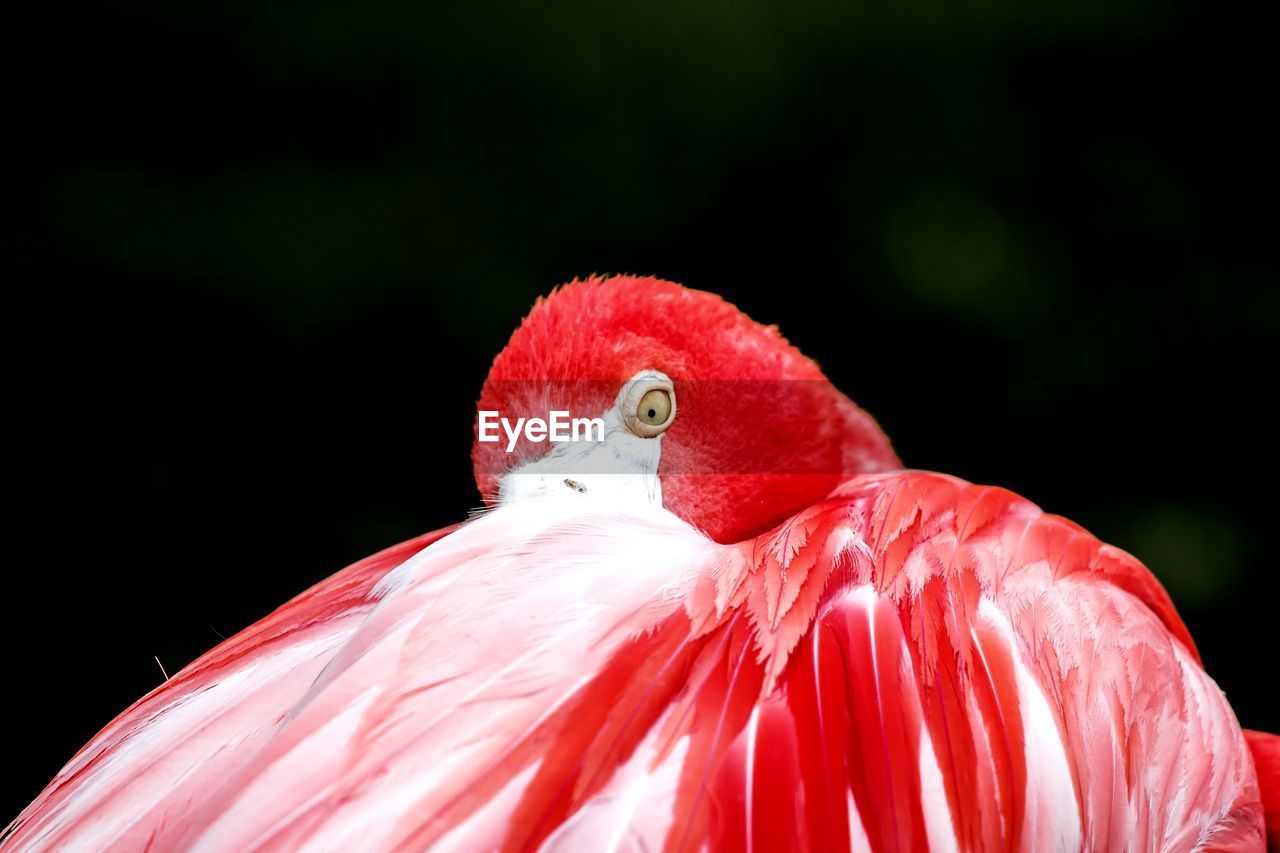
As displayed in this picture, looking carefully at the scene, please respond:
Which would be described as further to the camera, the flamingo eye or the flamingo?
the flamingo eye

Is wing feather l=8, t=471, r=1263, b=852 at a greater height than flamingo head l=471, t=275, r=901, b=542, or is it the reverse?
flamingo head l=471, t=275, r=901, b=542

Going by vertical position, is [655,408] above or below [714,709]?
above

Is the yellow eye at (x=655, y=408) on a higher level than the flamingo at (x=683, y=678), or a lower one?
higher

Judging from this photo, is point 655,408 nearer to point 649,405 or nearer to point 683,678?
point 649,405

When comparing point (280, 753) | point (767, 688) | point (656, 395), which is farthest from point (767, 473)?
point (280, 753)

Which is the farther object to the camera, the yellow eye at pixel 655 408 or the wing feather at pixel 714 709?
the yellow eye at pixel 655 408

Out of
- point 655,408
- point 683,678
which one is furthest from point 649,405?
point 683,678

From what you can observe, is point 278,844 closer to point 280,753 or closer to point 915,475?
point 280,753
